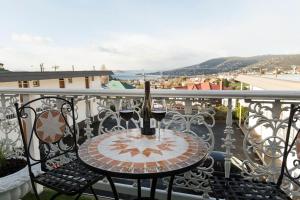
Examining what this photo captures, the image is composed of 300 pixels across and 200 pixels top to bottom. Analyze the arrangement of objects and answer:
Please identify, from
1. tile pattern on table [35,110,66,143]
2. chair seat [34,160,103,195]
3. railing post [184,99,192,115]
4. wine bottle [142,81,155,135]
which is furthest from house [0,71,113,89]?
wine bottle [142,81,155,135]

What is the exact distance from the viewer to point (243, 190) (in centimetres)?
145

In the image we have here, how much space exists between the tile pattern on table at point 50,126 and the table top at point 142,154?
67 centimetres

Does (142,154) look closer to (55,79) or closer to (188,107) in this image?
(188,107)

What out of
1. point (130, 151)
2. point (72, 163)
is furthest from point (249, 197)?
point (72, 163)

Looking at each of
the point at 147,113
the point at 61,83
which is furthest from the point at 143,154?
the point at 61,83

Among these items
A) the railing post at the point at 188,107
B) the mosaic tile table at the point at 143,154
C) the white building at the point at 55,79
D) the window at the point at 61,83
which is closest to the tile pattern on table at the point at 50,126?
the mosaic tile table at the point at 143,154

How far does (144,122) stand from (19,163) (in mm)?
1529

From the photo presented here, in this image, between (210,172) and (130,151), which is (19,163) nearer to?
(130,151)

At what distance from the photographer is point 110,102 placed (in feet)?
7.21

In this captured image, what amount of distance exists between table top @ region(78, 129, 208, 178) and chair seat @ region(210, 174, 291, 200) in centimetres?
31

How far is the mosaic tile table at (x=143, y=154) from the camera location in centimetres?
110

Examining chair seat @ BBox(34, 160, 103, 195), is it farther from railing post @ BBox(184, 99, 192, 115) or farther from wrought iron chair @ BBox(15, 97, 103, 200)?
railing post @ BBox(184, 99, 192, 115)

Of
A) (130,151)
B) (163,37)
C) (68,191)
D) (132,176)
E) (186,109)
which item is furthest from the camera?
(163,37)

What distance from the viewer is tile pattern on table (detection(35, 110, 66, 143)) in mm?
1983
